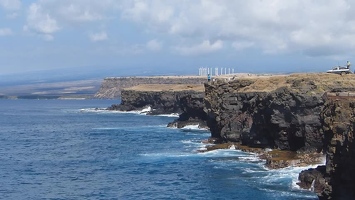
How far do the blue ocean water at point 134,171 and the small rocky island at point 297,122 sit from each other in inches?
150

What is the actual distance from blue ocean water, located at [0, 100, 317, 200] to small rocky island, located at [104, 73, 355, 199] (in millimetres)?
3817

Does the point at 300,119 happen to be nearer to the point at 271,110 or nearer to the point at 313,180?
the point at 271,110

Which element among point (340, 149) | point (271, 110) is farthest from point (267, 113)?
point (340, 149)

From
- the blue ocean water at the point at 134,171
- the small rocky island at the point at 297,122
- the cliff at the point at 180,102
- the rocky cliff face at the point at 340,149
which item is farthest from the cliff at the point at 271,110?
the cliff at the point at 180,102

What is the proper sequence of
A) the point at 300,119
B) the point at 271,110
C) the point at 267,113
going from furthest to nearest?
the point at 267,113 → the point at 271,110 → the point at 300,119

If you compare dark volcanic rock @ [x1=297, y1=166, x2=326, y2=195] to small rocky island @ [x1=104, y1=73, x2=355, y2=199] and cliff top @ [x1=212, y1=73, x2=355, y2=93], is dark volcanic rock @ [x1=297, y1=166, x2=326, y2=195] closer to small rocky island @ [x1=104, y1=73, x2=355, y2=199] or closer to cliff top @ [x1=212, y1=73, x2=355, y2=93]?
small rocky island @ [x1=104, y1=73, x2=355, y2=199]

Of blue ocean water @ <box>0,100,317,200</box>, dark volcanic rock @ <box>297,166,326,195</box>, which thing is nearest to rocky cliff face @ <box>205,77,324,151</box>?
blue ocean water @ <box>0,100,317,200</box>

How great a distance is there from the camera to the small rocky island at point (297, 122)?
43781 millimetres

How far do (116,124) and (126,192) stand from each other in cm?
8472

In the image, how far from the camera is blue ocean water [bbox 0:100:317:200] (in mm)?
56625

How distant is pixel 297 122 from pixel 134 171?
69.2 feet

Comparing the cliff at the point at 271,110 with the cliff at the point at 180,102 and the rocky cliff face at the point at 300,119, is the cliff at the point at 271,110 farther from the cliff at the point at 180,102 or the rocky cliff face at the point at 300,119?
the cliff at the point at 180,102

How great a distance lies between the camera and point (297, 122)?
7062 cm

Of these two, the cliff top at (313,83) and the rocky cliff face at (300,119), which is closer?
the rocky cliff face at (300,119)
